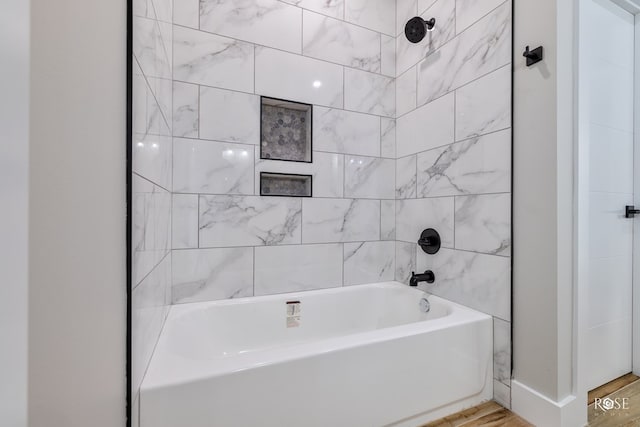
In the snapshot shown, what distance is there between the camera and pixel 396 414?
1156mm

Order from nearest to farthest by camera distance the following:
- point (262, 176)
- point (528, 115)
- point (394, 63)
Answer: point (528, 115) → point (262, 176) → point (394, 63)

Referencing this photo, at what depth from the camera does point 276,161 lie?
1.80 metres

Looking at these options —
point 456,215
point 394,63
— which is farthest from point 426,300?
point 394,63

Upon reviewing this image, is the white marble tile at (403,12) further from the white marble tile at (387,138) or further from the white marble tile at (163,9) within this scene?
the white marble tile at (163,9)

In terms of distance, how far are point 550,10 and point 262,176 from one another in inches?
63.5

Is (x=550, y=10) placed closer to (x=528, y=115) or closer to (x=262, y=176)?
(x=528, y=115)

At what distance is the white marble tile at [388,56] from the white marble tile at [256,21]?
668 mm

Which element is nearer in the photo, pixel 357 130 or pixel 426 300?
pixel 426 300

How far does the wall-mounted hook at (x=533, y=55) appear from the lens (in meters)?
1.20

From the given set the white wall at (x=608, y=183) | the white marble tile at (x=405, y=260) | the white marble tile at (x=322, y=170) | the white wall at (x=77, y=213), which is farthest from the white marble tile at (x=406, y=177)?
the white wall at (x=77, y=213)

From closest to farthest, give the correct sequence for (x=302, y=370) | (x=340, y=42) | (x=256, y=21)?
(x=302, y=370)
(x=256, y=21)
(x=340, y=42)

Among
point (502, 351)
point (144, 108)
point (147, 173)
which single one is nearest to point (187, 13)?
point (144, 108)

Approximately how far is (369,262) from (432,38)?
1.59m

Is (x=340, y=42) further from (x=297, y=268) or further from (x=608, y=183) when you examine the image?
(x=608, y=183)
